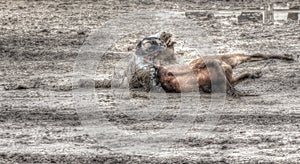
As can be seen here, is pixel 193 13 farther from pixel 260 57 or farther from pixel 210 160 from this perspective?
pixel 210 160

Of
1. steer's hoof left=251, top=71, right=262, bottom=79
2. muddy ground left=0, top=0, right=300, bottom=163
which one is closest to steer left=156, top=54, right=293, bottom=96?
muddy ground left=0, top=0, right=300, bottom=163

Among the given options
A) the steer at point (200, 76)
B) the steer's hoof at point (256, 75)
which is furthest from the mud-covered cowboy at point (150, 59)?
the steer's hoof at point (256, 75)

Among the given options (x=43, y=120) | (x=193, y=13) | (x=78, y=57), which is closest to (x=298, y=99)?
(x=43, y=120)

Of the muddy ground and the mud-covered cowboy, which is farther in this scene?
the mud-covered cowboy

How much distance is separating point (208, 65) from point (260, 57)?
1.15 metres

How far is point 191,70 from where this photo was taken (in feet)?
34.0

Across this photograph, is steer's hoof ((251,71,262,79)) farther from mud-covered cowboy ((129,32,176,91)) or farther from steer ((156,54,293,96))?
mud-covered cowboy ((129,32,176,91))

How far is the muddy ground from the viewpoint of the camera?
8133mm

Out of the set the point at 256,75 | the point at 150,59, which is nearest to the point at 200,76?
the point at 150,59

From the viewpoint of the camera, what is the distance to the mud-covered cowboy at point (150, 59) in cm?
1064

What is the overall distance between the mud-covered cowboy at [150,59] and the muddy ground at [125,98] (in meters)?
0.18

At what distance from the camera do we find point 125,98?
33.9ft

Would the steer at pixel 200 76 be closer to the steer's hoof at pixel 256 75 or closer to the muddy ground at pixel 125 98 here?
the muddy ground at pixel 125 98

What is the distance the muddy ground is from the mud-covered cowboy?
0.18 metres
